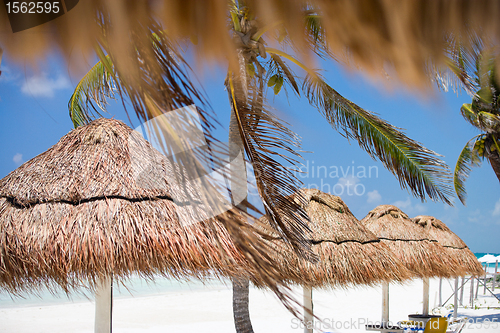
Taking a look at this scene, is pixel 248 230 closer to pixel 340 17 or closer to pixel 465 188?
pixel 340 17

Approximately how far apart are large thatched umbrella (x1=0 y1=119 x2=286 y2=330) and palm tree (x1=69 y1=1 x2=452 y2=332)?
0.62m

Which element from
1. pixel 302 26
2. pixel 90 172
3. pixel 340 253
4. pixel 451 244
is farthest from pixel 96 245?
pixel 451 244

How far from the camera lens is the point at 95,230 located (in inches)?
104

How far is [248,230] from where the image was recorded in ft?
1.86

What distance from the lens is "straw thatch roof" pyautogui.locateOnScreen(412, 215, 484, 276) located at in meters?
9.08

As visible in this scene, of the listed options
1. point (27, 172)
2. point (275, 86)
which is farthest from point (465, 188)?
point (27, 172)

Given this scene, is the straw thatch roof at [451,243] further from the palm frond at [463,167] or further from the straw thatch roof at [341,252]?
the straw thatch roof at [341,252]

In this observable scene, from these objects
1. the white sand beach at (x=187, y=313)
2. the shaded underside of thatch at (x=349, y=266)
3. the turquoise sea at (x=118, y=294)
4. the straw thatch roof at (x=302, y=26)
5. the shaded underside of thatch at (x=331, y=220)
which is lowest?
the white sand beach at (x=187, y=313)

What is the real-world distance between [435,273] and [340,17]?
352 inches

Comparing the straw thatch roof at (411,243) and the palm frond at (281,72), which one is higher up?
the palm frond at (281,72)

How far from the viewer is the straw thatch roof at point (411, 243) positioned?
779 cm

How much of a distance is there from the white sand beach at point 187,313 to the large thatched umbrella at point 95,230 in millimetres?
10058

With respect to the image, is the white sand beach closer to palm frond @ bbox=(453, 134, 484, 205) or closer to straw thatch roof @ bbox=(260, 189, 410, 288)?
palm frond @ bbox=(453, 134, 484, 205)

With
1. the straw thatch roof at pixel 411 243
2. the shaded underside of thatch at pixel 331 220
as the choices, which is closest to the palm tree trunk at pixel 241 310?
the shaded underside of thatch at pixel 331 220
